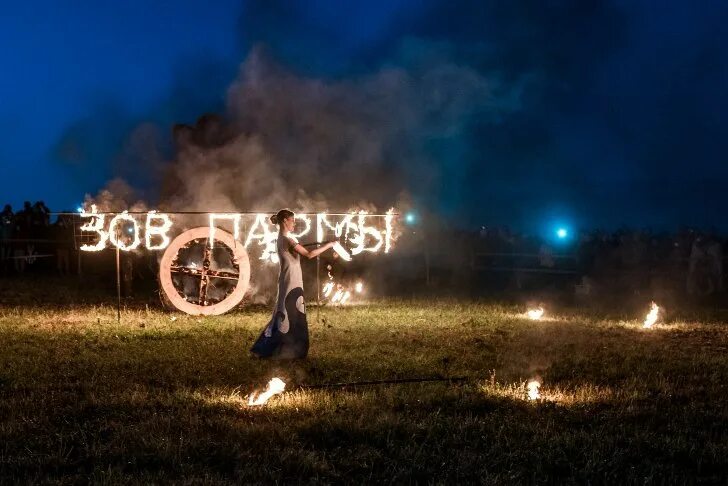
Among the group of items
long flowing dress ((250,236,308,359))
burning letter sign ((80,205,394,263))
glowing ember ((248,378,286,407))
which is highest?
burning letter sign ((80,205,394,263))

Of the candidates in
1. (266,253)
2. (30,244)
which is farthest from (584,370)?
(30,244)

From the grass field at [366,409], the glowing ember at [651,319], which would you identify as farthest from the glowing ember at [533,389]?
the glowing ember at [651,319]

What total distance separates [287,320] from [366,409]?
3399 mm

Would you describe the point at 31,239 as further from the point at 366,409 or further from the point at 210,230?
the point at 366,409

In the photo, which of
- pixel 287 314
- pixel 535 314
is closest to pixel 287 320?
pixel 287 314

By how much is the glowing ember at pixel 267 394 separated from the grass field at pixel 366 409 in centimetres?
15

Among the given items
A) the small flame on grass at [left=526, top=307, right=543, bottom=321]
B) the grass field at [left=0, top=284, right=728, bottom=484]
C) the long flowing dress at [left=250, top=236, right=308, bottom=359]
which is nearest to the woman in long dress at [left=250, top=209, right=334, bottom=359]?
the long flowing dress at [left=250, top=236, right=308, bottom=359]

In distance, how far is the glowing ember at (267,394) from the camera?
7646 millimetres

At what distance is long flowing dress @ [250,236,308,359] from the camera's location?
10.5 m

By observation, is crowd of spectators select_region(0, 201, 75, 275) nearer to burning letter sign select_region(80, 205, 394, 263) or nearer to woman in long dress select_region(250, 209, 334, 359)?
burning letter sign select_region(80, 205, 394, 263)

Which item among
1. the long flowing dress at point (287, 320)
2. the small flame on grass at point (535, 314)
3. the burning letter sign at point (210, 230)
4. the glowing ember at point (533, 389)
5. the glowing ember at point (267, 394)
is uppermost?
the burning letter sign at point (210, 230)

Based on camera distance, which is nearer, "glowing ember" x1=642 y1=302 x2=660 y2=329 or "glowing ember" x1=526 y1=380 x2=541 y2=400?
"glowing ember" x1=526 y1=380 x2=541 y2=400

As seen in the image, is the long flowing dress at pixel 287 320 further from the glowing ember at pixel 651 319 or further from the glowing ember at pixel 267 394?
the glowing ember at pixel 651 319

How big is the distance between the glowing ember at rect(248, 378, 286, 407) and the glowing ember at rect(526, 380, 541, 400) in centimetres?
257
